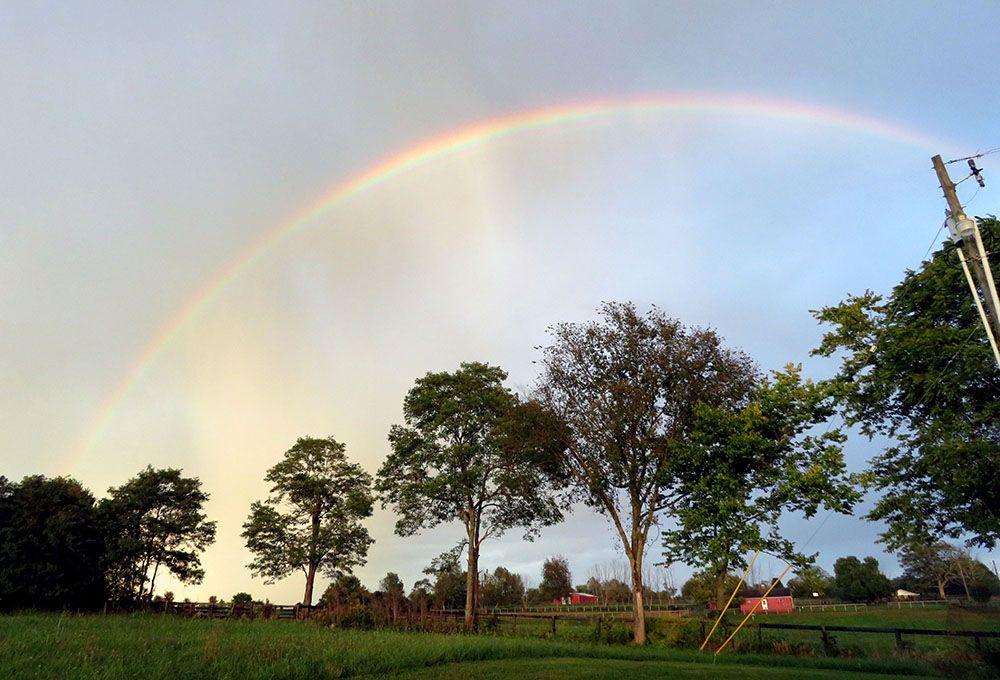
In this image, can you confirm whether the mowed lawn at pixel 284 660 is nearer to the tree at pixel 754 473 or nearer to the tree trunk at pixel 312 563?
the tree at pixel 754 473

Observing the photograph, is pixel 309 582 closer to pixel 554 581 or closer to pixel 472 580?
pixel 472 580

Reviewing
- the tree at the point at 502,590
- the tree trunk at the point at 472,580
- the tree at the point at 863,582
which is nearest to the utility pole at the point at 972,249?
the tree trunk at the point at 472,580

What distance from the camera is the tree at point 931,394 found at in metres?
20.4

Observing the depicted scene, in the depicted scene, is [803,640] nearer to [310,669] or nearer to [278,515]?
[310,669]

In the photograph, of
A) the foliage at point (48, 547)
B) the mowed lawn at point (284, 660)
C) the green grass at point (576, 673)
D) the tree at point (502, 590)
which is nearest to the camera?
the mowed lawn at point (284, 660)

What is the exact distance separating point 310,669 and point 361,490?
41513mm

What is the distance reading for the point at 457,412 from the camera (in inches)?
1624

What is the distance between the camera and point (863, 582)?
275 feet

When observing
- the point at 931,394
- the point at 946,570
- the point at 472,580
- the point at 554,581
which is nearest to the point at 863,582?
the point at 946,570

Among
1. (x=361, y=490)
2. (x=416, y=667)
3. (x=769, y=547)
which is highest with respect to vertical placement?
(x=361, y=490)

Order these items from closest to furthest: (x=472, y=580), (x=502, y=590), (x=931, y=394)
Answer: (x=931, y=394) → (x=472, y=580) → (x=502, y=590)

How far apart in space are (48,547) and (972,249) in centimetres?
4338

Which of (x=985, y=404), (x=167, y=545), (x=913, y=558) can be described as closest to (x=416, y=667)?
(x=985, y=404)

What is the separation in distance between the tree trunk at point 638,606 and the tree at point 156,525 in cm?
3544
